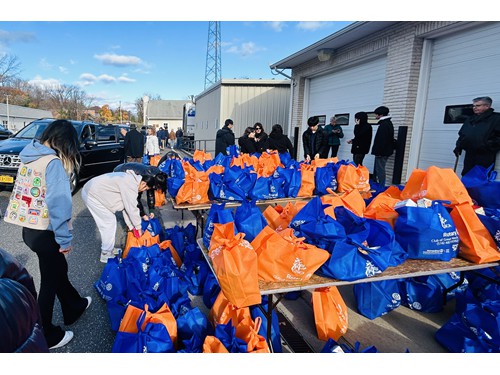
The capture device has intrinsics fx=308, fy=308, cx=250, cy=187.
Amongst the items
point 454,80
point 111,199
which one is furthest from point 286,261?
point 454,80

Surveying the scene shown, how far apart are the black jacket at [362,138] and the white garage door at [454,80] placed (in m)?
1.05

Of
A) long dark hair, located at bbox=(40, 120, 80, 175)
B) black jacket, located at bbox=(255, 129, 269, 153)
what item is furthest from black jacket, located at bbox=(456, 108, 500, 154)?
long dark hair, located at bbox=(40, 120, 80, 175)

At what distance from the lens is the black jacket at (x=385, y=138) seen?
603 cm

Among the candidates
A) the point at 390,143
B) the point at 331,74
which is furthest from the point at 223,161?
the point at 331,74

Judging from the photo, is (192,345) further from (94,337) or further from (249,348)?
(94,337)

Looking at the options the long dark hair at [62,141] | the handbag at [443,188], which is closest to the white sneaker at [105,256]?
the long dark hair at [62,141]

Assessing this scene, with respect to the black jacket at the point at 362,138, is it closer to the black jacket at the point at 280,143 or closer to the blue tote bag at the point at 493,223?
the black jacket at the point at 280,143

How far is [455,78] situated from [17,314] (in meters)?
6.92

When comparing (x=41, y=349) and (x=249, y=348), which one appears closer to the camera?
(x=41, y=349)

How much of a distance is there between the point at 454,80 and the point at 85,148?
8.38 meters

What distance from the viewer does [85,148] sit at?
7953 mm

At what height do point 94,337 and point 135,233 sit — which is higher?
point 135,233

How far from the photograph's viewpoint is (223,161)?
556 centimetres

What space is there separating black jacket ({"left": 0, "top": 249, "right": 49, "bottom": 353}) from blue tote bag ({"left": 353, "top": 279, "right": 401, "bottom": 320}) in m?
2.51
